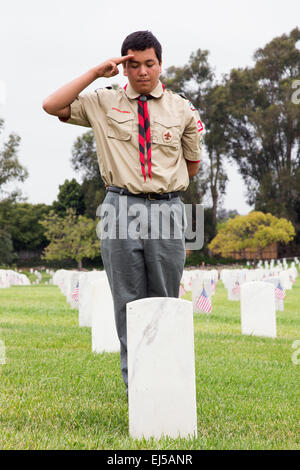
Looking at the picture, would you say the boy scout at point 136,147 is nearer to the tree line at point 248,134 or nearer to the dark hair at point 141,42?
the dark hair at point 141,42

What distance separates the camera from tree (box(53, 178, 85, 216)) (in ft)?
170

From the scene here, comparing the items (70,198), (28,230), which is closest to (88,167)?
(70,198)

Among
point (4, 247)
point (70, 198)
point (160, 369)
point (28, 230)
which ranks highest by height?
point (70, 198)

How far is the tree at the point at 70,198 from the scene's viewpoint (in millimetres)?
51750

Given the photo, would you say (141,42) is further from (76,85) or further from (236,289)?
(236,289)

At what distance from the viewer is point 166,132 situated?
3584 millimetres

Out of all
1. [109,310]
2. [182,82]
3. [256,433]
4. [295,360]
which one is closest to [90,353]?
[109,310]

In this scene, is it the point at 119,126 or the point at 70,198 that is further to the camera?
the point at 70,198

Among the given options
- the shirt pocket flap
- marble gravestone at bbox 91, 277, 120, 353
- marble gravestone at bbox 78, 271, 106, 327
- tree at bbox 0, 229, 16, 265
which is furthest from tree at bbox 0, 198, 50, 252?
the shirt pocket flap

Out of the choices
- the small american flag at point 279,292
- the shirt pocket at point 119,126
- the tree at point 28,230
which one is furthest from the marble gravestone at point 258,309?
the tree at point 28,230

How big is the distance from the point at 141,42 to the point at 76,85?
0.51m

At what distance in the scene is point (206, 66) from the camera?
46.3 metres

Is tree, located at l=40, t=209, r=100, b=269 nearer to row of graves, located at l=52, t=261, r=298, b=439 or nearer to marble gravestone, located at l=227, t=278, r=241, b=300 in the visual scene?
marble gravestone, located at l=227, t=278, r=241, b=300
